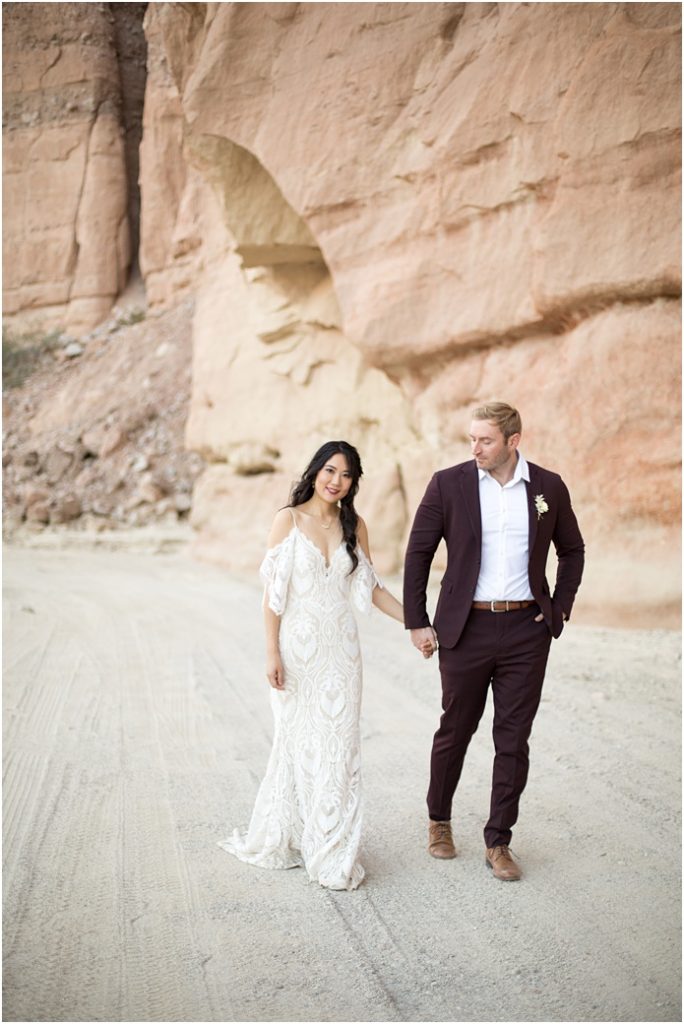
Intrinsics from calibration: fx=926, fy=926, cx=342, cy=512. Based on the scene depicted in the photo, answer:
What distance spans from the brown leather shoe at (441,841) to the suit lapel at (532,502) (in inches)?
51.5

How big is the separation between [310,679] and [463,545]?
2.89 ft

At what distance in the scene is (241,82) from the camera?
41.0 ft

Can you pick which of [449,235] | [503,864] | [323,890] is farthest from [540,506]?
[449,235]

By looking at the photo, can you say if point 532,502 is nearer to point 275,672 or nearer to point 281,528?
point 281,528

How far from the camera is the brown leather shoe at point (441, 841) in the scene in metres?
4.07

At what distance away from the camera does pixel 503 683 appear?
3980 millimetres

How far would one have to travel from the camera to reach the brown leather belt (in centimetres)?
392

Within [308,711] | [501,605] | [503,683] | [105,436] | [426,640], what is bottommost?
[308,711]

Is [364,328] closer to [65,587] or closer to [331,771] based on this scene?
[65,587]

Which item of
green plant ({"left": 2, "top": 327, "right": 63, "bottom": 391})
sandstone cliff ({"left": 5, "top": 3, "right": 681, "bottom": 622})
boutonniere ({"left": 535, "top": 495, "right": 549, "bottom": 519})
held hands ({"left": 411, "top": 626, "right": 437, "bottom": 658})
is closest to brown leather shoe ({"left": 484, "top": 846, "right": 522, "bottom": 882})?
held hands ({"left": 411, "top": 626, "right": 437, "bottom": 658})

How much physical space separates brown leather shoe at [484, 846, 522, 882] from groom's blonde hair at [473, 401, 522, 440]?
175 cm

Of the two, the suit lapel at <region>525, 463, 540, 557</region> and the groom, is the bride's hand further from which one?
the suit lapel at <region>525, 463, 540, 557</region>

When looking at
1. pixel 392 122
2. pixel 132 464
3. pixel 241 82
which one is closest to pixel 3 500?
pixel 132 464

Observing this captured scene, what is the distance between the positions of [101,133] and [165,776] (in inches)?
1399
